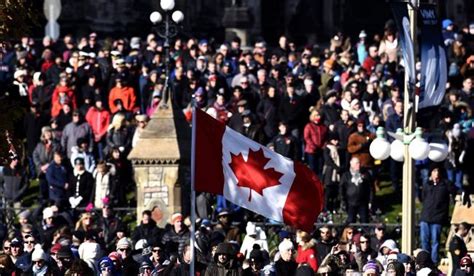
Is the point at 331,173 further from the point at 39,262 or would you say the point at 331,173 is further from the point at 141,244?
the point at 39,262

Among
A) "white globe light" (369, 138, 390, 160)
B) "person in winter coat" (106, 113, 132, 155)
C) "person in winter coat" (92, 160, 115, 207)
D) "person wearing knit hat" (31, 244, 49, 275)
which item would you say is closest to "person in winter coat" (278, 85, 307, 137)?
"person in winter coat" (106, 113, 132, 155)

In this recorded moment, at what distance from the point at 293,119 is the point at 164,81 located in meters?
2.51

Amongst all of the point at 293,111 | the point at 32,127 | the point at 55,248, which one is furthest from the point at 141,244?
the point at 32,127

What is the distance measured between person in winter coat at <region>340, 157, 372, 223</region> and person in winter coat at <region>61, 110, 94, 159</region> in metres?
4.80

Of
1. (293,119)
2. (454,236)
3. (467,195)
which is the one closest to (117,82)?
(293,119)

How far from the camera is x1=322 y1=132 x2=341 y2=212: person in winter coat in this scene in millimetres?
36625

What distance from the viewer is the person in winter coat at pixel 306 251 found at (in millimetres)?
30609

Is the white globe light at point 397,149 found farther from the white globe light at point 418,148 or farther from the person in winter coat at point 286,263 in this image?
the person in winter coat at point 286,263

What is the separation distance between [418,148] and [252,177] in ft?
17.4

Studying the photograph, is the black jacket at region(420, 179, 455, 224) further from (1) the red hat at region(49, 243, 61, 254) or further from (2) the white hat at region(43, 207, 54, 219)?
(1) the red hat at region(49, 243, 61, 254)

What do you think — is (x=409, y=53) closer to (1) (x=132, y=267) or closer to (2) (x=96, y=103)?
(1) (x=132, y=267)

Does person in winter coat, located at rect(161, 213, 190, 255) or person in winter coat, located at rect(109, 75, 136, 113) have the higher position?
person in winter coat, located at rect(109, 75, 136, 113)

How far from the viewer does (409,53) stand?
3016cm

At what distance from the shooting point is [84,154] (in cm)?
3769
